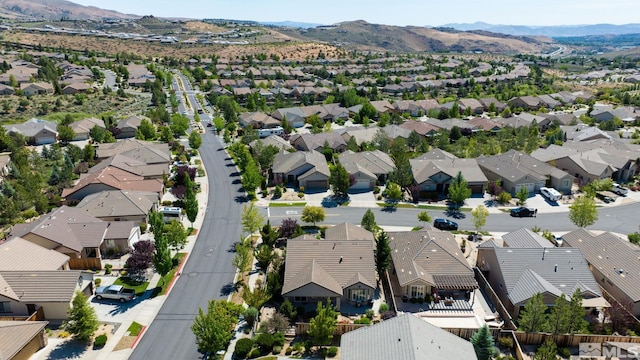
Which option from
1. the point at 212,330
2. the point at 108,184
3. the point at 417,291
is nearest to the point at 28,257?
the point at 108,184

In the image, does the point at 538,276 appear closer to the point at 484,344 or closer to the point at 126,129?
the point at 484,344

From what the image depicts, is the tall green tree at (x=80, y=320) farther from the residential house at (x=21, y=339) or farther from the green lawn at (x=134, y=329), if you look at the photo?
the green lawn at (x=134, y=329)

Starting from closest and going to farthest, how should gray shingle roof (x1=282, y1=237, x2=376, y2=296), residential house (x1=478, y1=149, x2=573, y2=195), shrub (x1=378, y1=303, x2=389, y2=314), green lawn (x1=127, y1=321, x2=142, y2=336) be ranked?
green lawn (x1=127, y1=321, x2=142, y2=336)
shrub (x1=378, y1=303, x2=389, y2=314)
gray shingle roof (x1=282, y1=237, x2=376, y2=296)
residential house (x1=478, y1=149, x2=573, y2=195)

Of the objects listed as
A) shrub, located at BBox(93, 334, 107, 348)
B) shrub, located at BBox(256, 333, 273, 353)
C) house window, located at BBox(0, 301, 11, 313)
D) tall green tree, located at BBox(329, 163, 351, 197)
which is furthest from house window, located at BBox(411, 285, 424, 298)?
house window, located at BBox(0, 301, 11, 313)

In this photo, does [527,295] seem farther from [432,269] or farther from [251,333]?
[251,333]

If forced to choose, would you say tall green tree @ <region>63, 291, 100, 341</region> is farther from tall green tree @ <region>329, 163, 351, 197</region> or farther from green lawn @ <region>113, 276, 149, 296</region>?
tall green tree @ <region>329, 163, 351, 197</region>
